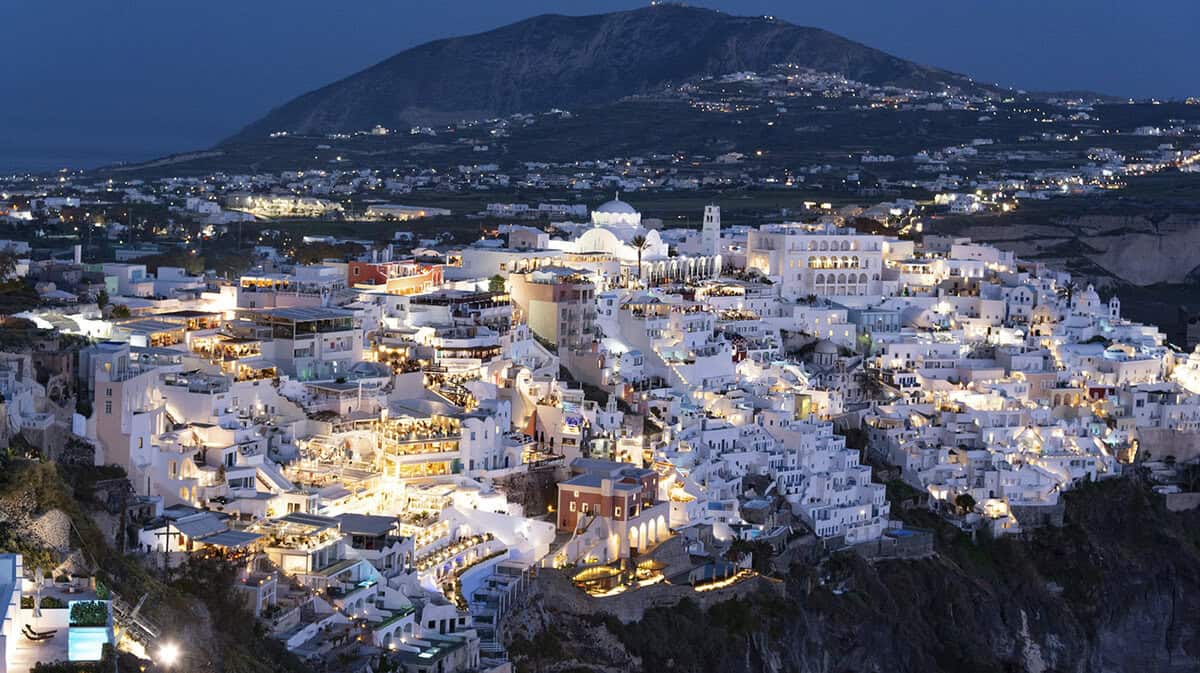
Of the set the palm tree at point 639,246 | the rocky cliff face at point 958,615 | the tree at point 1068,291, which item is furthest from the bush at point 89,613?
the tree at point 1068,291

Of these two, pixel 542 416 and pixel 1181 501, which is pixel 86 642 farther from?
pixel 1181 501

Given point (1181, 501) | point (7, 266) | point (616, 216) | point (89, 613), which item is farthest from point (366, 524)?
point (616, 216)

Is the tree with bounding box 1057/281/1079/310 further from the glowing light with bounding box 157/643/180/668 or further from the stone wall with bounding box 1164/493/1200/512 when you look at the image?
the glowing light with bounding box 157/643/180/668

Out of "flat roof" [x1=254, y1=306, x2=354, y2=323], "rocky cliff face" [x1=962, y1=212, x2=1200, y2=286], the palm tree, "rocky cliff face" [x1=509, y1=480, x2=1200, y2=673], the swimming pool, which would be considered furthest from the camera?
"rocky cliff face" [x1=962, y1=212, x2=1200, y2=286]

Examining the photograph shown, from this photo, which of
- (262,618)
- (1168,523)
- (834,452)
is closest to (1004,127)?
(1168,523)

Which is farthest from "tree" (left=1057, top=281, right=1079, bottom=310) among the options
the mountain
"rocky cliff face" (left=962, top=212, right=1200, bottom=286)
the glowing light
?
the mountain

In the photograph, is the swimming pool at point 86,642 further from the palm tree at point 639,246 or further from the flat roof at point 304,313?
the palm tree at point 639,246
